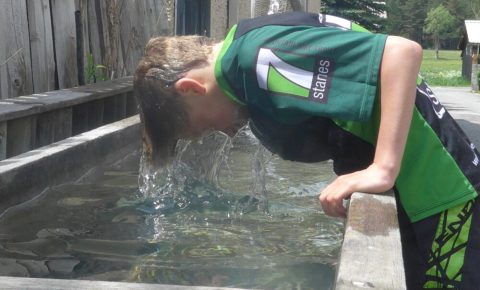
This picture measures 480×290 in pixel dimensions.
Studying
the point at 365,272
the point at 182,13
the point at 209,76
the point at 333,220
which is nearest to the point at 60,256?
the point at 209,76

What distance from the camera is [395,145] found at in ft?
6.36

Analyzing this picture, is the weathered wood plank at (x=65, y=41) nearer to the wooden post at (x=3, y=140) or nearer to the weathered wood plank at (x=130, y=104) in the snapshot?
the weathered wood plank at (x=130, y=104)

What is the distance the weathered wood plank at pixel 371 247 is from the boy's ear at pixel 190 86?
560mm

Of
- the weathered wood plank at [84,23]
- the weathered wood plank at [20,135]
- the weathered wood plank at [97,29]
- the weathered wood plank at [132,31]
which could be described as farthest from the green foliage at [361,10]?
the weathered wood plank at [20,135]

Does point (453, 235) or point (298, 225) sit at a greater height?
point (453, 235)

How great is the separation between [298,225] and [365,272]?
2091mm

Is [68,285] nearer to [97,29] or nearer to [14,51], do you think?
[14,51]

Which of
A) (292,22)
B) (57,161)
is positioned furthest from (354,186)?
(57,161)

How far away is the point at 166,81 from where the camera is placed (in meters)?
2.30

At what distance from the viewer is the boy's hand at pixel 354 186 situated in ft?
6.48

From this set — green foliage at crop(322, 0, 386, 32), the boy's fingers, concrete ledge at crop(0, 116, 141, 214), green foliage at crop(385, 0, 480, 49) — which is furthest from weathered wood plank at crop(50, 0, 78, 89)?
green foliage at crop(385, 0, 480, 49)

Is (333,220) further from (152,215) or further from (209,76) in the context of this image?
(209,76)

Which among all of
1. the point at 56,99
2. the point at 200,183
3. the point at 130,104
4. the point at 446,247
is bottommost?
the point at 130,104

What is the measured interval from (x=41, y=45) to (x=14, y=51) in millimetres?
456
